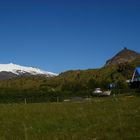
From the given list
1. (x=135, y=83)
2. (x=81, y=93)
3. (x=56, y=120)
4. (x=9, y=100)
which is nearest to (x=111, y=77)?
(x=135, y=83)

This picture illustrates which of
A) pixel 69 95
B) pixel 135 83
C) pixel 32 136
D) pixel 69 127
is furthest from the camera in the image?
pixel 135 83

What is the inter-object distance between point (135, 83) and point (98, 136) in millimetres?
117490

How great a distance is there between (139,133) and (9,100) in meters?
73.3

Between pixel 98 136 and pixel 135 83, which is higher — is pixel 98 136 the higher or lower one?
the lower one

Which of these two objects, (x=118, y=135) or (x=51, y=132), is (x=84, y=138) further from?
(x=51, y=132)

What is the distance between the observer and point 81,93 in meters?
107

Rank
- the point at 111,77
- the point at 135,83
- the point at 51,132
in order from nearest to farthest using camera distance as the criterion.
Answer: the point at 51,132 → the point at 135,83 → the point at 111,77

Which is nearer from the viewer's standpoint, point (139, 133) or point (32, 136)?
point (139, 133)

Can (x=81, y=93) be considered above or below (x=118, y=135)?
above

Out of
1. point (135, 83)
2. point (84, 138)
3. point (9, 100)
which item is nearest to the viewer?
point (84, 138)

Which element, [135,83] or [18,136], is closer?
[18,136]

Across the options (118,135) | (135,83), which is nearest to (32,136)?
(118,135)

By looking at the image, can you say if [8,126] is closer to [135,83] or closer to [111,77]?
[135,83]

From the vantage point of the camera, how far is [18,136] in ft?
73.3
